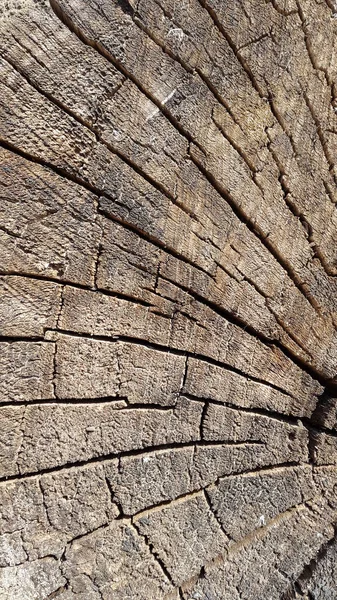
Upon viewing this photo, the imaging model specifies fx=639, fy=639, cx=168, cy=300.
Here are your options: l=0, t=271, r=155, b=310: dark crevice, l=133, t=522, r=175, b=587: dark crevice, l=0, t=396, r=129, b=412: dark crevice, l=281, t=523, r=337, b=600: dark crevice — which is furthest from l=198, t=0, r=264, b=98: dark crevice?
l=281, t=523, r=337, b=600: dark crevice

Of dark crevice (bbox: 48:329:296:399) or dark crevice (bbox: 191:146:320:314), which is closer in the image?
dark crevice (bbox: 48:329:296:399)

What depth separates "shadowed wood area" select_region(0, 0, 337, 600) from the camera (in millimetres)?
1304

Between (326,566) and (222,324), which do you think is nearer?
(222,324)

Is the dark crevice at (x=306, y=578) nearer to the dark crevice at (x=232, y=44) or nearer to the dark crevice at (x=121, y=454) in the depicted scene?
the dark crevice at (x=121, y=454)

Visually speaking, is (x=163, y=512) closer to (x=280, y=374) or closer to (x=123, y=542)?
(x=123, y=542)

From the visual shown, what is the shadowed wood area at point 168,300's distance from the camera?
1.30 m

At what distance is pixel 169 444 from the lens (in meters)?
1.52

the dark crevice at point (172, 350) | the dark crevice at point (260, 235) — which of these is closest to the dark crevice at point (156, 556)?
the dark crevice at point (172, 350)

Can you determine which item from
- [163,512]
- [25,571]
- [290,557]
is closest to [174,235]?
[163,512]

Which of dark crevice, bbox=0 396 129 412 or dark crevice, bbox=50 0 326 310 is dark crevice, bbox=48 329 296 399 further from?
dark crevice, bbox=50 0 326 310

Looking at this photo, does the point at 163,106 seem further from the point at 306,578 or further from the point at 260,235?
the point at 306,578

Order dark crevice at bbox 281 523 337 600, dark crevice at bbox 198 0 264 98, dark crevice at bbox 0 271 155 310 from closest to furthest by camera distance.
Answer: dark crevice at bbox 0 271 155 310 < dark crevice at bbox 198 0 264 98 < dark crevice at bbox 281 523 337 600

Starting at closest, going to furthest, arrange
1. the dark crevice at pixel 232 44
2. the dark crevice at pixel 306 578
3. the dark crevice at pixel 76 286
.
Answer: the dark crevice at pixel 76 286, the dark crevice at pixel 232 44, the dark crevice at pixel 306 578

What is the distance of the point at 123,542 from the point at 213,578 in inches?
11.3
